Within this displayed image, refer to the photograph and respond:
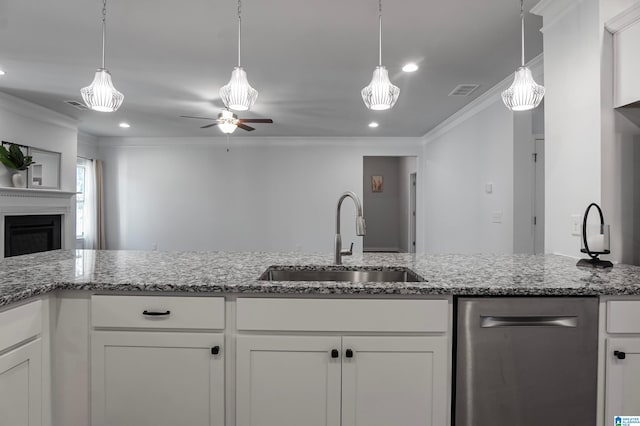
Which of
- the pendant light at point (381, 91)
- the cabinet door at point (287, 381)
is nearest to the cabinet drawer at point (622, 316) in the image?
the cabinet door at point (287, 381)

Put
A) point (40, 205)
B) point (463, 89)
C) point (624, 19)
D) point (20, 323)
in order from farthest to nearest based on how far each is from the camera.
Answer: point (40, 205) → point (463, 89) → point (624, 19) → point (20, 323)

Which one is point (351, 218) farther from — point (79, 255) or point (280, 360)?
point (280, 360)

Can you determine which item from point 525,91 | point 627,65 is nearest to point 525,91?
point 525,91

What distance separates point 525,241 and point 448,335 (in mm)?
2980

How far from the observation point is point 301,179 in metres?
7.16

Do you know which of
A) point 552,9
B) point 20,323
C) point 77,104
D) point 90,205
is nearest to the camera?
point 20,323

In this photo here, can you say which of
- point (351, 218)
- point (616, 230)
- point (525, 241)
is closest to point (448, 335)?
point (616, 230)

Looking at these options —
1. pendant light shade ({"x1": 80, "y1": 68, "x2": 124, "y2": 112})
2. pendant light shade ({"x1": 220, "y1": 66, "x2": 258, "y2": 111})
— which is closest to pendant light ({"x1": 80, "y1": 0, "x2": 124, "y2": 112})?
pendant light shade ({"x1": 80, "y1": 68, "x2": 124, "y2": 112})

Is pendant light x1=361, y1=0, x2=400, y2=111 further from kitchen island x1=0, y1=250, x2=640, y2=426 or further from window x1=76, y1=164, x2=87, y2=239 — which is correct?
window x1=76, y1=164, x2=87, y2=239

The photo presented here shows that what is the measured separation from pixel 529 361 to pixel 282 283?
0.96 metres

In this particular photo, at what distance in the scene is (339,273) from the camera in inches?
73.4

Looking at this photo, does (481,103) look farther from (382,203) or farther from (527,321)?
(382,203)

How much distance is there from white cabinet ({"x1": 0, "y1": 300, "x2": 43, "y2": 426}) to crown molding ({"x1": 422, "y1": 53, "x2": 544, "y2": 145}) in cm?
390

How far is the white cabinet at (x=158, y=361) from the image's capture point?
4.56 ft
